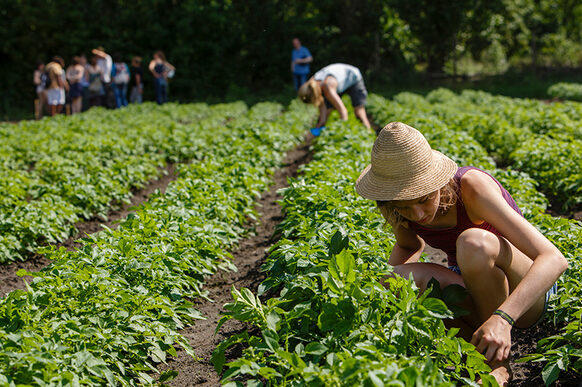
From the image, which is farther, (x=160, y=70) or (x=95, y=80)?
(x=160, y=70)

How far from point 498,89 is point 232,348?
23.0m

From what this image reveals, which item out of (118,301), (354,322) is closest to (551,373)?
(354,322)

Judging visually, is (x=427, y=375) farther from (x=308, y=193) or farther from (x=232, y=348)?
(x=308, y=193)

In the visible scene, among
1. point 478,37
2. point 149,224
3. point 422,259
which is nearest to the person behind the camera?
point 422,259

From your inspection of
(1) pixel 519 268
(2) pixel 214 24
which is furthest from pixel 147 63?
(1) pixel 519 268

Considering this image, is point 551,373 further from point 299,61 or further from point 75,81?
point 75,81

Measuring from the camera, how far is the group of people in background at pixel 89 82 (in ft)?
52.4

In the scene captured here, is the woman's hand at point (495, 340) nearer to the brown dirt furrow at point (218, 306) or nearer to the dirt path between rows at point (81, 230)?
the brown dirt furrow at point (218, 306)

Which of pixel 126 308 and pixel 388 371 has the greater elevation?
pixel 388 371

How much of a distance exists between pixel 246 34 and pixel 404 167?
27.5 metres

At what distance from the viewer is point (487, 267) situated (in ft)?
8.45

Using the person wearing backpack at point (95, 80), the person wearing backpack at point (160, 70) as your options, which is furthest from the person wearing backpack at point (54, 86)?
the person wearing backpack at point (160, 70)

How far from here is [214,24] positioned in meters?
28.1

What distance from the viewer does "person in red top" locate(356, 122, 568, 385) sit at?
2.40m
